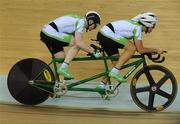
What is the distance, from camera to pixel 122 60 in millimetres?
8031

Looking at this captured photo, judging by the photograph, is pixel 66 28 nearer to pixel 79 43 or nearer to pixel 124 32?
pixel 79 43

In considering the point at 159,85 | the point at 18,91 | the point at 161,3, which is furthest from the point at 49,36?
the point at 161,3

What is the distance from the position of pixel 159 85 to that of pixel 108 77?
26.3 inches

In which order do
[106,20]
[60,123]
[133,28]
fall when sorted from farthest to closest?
[106,20] < [133,28] < [60,123]

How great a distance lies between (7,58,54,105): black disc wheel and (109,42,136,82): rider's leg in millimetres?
827

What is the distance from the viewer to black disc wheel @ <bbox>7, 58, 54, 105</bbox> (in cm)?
826

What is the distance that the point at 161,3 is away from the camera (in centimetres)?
1118

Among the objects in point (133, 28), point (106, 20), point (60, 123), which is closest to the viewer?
point (60, 123)

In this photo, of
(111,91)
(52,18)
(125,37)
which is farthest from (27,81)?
(52,18)

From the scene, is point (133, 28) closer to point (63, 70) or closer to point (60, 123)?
point (63, 70)

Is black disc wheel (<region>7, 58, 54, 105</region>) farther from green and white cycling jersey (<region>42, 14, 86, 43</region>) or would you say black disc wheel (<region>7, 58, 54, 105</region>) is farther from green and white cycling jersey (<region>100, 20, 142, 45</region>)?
green and white cycling jersey (<region>100, 20, 142, 45</region>)

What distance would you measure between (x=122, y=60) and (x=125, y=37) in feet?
1.05

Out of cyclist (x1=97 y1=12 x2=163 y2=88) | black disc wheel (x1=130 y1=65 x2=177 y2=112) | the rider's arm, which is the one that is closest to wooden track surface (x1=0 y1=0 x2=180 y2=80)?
black disc wheel (x1=130 y1=65 x2=177 y2=112)

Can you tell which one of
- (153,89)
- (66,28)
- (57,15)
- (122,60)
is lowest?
(153,89)
